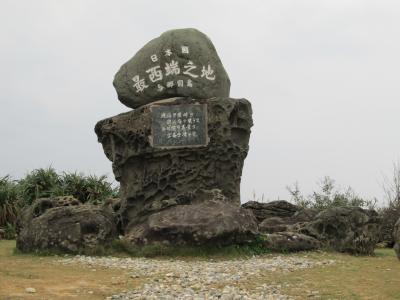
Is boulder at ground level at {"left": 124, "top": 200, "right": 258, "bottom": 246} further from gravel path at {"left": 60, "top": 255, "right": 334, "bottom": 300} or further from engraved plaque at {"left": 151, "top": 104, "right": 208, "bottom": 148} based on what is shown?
engraved plaque at {"left": 151, "top": 104, "right": 208, "bottom": 148}

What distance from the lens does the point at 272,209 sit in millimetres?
16078

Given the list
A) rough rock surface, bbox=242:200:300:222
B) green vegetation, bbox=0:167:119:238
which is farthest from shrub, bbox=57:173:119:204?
rough rock surface, bbox=242:200:300:222

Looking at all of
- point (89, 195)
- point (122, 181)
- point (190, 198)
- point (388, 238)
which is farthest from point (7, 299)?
point (89, 195)

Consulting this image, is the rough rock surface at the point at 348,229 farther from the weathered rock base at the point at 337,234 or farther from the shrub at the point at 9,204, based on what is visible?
the shrub at the point at 9,204

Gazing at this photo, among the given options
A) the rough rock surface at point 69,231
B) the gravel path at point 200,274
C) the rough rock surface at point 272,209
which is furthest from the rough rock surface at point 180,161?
the rough rock surface at point 272,209

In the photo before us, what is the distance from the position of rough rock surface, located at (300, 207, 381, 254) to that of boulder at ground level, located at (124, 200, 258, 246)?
1.58 metres

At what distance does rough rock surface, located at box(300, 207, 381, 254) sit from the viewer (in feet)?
33.4

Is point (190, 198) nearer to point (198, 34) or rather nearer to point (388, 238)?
point (198, 34)

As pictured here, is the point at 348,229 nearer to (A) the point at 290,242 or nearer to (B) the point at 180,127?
(A) the point at 290,242

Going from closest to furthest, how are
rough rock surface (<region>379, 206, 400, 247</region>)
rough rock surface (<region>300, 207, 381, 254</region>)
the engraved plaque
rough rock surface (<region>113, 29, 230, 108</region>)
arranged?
rough rock surface (<region>300, 207, 381, 254</region>) → the engraved plaque → rough rock surface (<region>113, 29, 230, 108</region>) → rough rock surface (<region>379, 206, 400, 247</region>)

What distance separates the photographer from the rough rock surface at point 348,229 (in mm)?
10188

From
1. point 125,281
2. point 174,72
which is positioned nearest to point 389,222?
point 174,72

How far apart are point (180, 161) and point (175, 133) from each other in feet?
1.88

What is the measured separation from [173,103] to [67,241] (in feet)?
11.4
